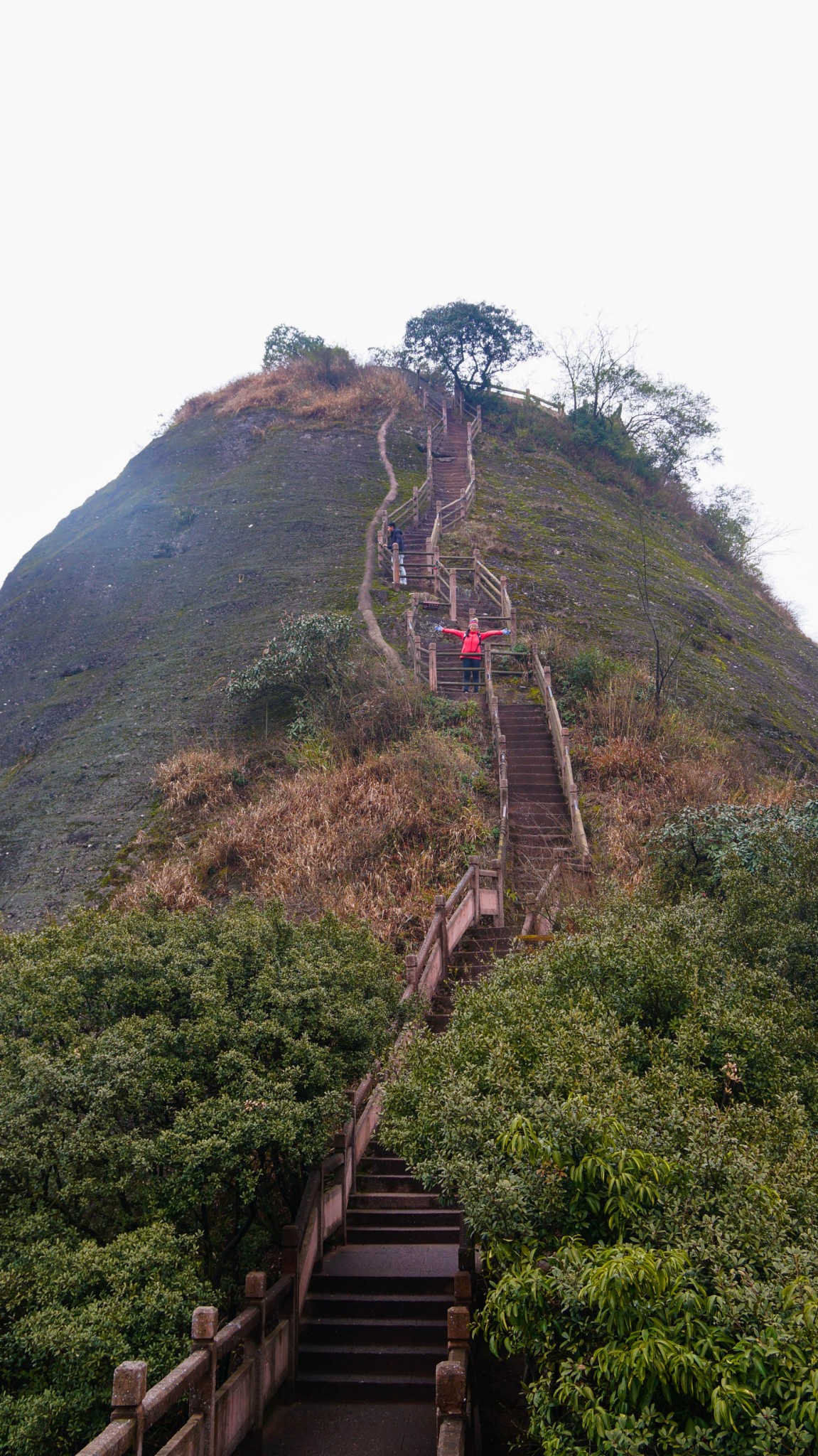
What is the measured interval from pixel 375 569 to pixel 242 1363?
23.1 m

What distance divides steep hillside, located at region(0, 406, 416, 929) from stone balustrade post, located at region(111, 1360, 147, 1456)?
515 inches

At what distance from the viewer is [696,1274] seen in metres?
3.96

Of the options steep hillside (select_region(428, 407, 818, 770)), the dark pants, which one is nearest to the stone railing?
the dark pants

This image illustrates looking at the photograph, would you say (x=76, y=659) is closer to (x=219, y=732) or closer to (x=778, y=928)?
(x=219, y=732)

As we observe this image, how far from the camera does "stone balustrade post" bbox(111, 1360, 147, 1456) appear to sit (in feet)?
15.1

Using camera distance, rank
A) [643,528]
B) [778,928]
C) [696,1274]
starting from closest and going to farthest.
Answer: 1. [696,1274]
2. [778,928]
3. [643,528]

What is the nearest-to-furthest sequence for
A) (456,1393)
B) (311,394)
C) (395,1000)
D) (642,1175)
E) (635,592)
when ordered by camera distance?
1. (642,1175)
2. (456,1393)
3. (395,1000)
4. (635,592)
5. (311,394)

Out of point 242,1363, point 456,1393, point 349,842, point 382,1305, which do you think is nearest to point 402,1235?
point 382,1305

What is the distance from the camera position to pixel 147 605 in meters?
27.7

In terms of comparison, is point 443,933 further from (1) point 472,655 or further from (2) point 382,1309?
(1) point 472,655

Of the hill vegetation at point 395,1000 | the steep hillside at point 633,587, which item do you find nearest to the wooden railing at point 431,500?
the steep hillside at point 633,587

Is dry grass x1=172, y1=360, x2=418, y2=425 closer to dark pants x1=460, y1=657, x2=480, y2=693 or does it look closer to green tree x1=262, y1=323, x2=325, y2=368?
green tree x1=262, y1=323, x2=325, y2=368

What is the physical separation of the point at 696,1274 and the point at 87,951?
5799 mm

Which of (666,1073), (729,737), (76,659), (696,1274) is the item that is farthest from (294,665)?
(696,1274)
